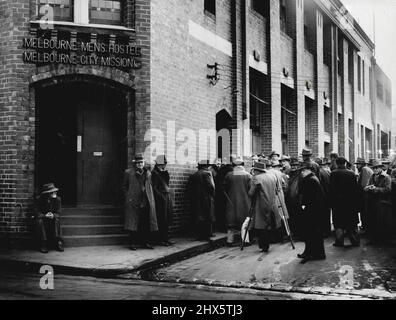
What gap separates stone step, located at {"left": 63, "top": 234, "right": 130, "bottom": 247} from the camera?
10375 millimetres

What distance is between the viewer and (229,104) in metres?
14.7

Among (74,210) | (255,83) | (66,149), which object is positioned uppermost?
(255,83)

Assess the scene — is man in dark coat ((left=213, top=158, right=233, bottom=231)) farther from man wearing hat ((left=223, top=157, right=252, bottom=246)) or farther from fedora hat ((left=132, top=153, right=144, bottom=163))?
fedora hat ((left=132, top=153, right=144, bottom=163))

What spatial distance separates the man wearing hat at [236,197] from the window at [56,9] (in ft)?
15.8

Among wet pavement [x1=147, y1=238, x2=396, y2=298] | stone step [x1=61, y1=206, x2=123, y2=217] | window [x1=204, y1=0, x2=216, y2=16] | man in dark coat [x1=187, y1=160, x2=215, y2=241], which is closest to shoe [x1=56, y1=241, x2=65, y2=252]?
stone step [x1=61, y1=206, x2=123, y2=217]

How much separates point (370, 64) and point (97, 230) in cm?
2390

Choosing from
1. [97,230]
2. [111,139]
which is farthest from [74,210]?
[111,139]

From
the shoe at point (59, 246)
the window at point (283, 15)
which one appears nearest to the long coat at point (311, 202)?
the shoe at point (59, 246)

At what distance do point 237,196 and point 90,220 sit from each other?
125 inches

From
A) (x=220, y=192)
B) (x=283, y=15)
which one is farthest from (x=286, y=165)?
(x=283, y=15)

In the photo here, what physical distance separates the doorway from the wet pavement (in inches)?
118

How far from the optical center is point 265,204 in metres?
10.3

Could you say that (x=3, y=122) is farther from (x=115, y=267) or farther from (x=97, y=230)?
(x=115, y=267)
